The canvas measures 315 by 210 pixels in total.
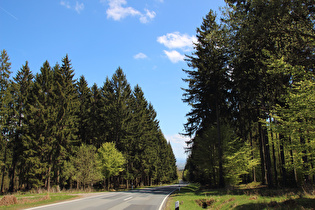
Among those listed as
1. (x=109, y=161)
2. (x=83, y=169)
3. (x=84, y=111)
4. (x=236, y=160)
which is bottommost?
(x=83, y=169)

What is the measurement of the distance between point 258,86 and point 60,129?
89.5 feet

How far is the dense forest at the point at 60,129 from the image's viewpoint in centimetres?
2588

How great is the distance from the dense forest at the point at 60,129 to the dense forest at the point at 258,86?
13772 millimetres

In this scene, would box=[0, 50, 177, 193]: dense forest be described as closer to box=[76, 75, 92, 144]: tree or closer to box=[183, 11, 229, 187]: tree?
box=[76, 75, 92, 144]: tree

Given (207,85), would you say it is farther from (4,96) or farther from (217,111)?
(4,96)

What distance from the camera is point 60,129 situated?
2914cm

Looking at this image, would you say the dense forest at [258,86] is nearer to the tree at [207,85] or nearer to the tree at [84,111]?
the tree at [207,85]

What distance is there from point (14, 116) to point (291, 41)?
35.9 meters

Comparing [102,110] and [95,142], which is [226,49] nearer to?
[102,110]

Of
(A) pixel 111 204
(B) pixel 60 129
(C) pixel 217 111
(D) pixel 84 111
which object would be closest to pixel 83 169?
(B) pixel 60 129

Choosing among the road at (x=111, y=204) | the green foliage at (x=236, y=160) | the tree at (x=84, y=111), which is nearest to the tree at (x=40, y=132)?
the tree at (x=84, y=111)

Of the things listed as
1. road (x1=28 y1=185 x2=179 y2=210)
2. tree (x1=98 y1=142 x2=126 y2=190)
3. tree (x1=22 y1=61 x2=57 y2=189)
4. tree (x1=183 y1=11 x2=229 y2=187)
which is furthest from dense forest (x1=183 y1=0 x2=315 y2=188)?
tree (x1=22 y1=61 x2=57 y2=189)

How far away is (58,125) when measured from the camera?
29.0 metres

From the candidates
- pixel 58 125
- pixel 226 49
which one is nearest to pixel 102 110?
pixel 58 125
